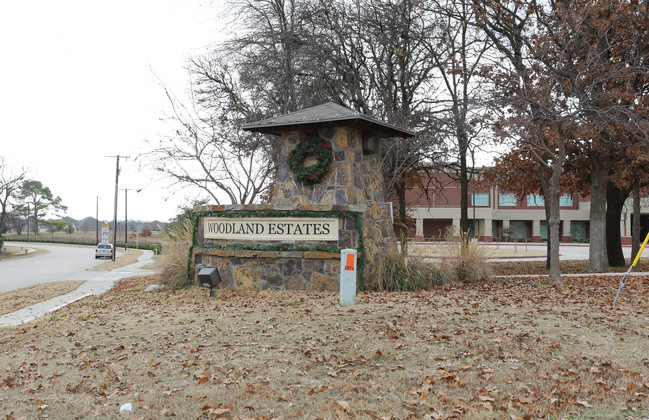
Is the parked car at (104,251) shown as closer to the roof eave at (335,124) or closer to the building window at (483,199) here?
the roof eave at (335,124)

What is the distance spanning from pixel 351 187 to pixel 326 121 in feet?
5.08

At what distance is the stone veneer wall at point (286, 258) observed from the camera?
39.1ft

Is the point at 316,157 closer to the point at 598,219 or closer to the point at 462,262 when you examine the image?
the point at 462,262

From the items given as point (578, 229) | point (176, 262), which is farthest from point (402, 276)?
point (578, 229)

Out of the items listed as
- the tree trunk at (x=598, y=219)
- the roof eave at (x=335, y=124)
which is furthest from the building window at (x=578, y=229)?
the roof eave at (x=335, y=124)

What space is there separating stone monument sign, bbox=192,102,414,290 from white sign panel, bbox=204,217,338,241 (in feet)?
0.07

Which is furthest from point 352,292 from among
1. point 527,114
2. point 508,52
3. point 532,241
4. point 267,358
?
point 532,241

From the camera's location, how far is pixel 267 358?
253 inches

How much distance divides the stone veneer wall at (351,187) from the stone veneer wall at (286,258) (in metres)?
0.32

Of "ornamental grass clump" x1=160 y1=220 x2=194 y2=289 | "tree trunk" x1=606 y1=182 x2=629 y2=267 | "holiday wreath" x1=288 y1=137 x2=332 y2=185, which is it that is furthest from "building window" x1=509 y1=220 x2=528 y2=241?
"holiday wreath" x1=288 y1=137 x2=332 y2=185

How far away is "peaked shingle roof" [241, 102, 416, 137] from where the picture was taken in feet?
40.5

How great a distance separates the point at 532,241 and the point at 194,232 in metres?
52.5

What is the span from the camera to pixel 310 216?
12086 millimetres

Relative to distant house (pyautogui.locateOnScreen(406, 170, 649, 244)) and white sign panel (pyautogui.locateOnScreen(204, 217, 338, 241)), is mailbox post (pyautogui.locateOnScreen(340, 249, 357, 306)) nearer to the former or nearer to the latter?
white sign panel (pyautogui.locateOnScreen(204, 217, 338, 241))
